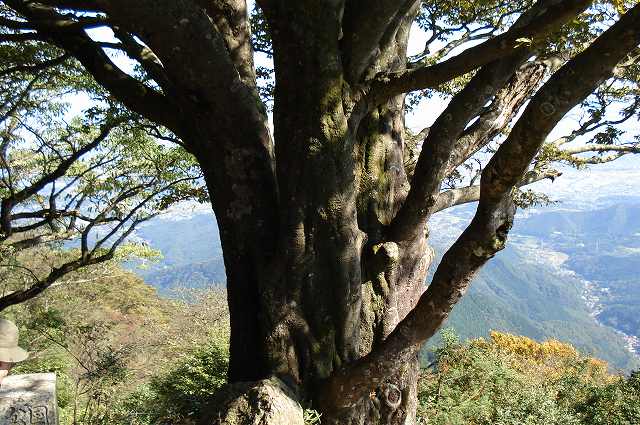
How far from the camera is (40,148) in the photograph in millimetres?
8281

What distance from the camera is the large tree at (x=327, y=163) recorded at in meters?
2.73

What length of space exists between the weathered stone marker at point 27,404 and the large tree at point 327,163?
2367 mm

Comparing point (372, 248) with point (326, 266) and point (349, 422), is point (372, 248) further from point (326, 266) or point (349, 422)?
point (349, 422)

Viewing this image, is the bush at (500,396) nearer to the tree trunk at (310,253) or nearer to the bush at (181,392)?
the bush at (181,392)

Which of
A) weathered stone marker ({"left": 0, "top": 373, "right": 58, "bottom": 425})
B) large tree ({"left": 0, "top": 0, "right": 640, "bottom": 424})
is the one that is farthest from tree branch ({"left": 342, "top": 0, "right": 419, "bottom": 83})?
weathered stone marker ({"left": 0, "top": 373, "right": 58, "bottom": 425})

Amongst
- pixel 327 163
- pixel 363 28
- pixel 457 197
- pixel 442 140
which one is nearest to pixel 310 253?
pixel 327 163

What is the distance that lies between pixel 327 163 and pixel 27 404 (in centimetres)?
375

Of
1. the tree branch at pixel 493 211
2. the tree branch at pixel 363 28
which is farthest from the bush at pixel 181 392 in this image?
the tree branch at pixel 363 28

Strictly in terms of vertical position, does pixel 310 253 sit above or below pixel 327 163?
below

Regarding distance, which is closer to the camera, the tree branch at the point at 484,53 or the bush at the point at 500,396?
the tree branch at the point at 484,53

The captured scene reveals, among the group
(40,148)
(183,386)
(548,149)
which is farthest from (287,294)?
(40,148)

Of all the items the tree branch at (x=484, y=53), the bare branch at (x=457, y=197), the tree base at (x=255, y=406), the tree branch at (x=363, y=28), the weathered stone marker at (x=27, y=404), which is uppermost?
the tree branch at (x=363, y=28)

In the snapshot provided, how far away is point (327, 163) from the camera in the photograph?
313cm

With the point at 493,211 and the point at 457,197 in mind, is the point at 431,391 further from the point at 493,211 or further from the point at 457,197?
the point at 493,211
